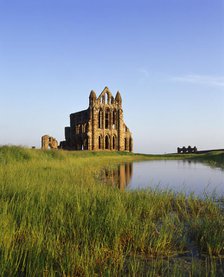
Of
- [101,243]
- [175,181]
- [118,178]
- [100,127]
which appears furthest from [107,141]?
[101,243]

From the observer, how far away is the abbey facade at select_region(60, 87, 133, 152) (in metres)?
53.6

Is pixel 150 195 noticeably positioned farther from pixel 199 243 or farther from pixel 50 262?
pixel 50 262

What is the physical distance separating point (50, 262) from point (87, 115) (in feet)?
174

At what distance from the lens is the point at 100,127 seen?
55.3m

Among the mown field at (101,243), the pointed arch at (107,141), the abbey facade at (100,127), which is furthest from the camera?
the pointed arch at (107,141)

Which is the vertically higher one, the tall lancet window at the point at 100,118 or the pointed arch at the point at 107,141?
the tall lancet window at the point at 100,118

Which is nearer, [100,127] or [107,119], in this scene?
[100,127]

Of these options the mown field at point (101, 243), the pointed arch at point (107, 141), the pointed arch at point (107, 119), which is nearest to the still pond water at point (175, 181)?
the mown field at point (101, 243)

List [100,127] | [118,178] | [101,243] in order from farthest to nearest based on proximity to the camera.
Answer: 1. [100,127]
2. [118,178]
3. [101,243]

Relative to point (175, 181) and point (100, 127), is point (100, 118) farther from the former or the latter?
point (175, 181)


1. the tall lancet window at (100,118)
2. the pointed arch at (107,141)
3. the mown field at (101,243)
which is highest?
the tall lancet window at (100,118)

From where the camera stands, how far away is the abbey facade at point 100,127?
53.6 metres

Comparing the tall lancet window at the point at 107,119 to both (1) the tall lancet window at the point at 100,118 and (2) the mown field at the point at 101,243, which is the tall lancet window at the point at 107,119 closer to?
(1) the tall lancet window at the point at 100,118

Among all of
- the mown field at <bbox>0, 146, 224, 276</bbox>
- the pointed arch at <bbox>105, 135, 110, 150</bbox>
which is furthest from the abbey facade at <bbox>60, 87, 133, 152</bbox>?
the mown field at <bbox>0, 146, 224, 276</bbox>
